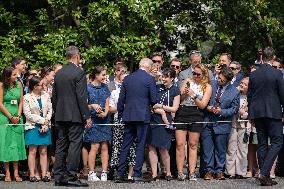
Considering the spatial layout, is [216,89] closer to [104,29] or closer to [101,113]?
[101,113]

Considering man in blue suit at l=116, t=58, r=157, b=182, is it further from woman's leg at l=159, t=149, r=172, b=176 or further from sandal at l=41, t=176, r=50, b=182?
sandal at l=41, t=176, r=50, b=182

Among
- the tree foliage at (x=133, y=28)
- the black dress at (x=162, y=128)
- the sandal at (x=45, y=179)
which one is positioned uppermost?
the tree foliage at (x=133, y=28)

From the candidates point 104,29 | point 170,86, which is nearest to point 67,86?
point 170,86

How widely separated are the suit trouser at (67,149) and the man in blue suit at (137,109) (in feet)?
3.03

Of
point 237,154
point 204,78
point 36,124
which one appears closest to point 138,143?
point 204,78

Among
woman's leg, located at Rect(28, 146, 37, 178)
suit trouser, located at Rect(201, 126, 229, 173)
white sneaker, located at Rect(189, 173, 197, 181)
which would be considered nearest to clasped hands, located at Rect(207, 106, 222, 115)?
suit trouser, located at Rect(201, 126, 229, 173)

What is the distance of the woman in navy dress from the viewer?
52.3 feet

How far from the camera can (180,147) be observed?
52.5 ft

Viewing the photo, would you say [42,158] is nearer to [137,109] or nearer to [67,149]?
[67,149]

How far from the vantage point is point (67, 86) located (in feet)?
49.3

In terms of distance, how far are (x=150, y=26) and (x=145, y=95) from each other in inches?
211

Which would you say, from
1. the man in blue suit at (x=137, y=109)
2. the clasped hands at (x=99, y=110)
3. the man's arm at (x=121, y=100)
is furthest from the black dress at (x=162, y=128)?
the clasped hands at (x=99, y=110)

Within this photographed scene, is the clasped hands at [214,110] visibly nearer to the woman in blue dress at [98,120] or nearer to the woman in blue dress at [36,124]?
the woman in blue dress at [98,120]

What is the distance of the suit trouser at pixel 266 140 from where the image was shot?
15.2 meters
